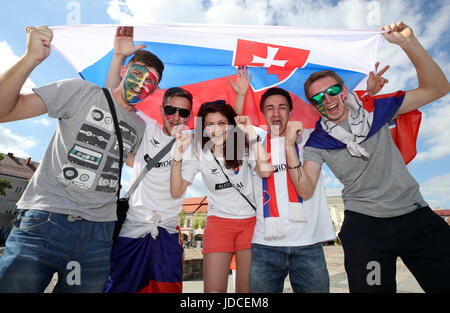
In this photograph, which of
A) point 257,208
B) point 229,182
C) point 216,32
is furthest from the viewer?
point 216,32

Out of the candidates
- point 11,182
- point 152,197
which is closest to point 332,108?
point 152,197

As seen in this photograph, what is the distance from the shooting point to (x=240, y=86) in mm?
3324

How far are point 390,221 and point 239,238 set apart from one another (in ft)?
4.77

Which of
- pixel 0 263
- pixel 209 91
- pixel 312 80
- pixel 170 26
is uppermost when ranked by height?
pixel 170 26

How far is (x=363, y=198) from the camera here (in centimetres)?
232

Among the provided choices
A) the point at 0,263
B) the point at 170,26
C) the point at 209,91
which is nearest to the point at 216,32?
the point at 170,26

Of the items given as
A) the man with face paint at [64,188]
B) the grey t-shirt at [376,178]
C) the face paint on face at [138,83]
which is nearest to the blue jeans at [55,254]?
the man with face paint at [64,188]

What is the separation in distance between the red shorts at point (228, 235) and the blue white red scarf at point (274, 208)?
0.30m

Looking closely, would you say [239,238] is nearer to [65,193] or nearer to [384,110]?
[65,193]

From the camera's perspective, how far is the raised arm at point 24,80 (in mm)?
1823

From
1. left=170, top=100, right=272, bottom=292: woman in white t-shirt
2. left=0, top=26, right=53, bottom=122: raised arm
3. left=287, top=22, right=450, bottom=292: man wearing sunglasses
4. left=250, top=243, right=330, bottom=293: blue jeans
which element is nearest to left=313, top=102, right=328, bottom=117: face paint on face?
left=287, top=22, right=450, bottom=292: man wearing sunglasses

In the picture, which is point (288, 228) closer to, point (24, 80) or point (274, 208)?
point (274, 208)

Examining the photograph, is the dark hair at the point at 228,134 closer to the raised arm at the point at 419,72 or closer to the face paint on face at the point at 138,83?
the face paint on face at the point at 138,83

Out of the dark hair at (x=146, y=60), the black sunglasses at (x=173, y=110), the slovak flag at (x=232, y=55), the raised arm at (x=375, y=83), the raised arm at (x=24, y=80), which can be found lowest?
the raised arm at (x=24, y=80)
